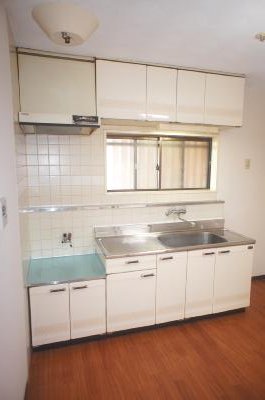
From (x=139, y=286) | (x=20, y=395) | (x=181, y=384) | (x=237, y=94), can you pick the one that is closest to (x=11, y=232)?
(x=20, y=395)

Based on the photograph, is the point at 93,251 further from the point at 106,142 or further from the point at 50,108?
the point at 50,108

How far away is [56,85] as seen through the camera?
1.96m

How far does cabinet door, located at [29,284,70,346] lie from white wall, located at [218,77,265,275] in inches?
84.2

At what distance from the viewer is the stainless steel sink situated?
8.98ft

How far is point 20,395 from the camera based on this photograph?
1.52 meters

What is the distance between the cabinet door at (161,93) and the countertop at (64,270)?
4.80 ft

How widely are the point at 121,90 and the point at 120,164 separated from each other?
2.85ft

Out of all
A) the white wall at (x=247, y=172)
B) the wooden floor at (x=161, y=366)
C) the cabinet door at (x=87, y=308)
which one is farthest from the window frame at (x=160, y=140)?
the wooden floor at (x=161, y=366)

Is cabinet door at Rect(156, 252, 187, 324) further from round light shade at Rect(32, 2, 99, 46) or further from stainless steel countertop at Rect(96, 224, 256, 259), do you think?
round light shade at Rect(32, 2, 99, 46)

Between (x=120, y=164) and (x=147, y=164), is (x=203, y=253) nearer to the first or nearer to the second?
(x=147, y=164)

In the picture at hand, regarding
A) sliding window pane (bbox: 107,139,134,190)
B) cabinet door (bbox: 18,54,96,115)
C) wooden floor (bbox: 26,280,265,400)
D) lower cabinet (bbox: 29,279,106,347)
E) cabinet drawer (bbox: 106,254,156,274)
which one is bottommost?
wooden floor (bbox: 26,280,265,400)

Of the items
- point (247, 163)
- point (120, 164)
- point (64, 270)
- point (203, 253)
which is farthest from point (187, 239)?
point (64, 270)

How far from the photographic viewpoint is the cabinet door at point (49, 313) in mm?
1987

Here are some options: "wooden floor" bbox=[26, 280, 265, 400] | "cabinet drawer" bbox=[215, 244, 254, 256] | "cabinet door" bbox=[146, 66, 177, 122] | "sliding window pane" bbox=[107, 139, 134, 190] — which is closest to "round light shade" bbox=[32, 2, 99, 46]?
"cabinet door" bbox=[146, 66, 177, 122]
